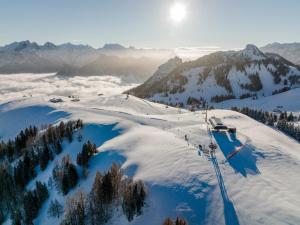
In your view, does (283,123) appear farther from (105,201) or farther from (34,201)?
(34,201)

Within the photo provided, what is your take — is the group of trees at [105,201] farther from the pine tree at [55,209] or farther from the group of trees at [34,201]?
the group of trees at [34,201]

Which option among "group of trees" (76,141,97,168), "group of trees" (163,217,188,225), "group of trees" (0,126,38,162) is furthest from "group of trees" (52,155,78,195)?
"group of trees" (0,126,38,162)

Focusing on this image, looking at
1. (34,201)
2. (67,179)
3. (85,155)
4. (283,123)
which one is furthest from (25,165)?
(283,123)

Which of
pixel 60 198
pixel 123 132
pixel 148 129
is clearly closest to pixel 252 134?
pixel 148 129

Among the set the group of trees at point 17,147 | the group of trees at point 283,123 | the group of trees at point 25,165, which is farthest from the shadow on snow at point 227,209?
the group of trees at point 283,123

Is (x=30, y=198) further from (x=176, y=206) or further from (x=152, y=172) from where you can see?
(x=176, y=206)

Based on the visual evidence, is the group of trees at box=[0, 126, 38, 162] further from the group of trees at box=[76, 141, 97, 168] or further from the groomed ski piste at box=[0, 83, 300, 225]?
the group of trees at box=[76, 141, 97, 168]
